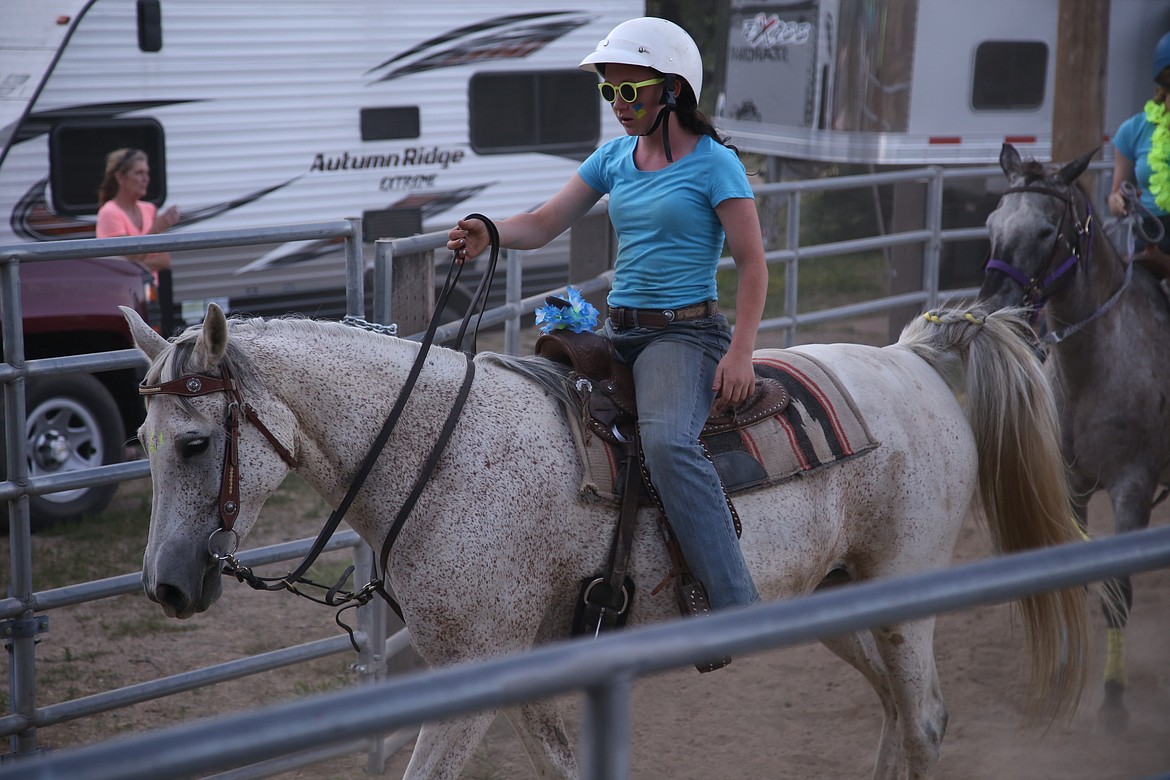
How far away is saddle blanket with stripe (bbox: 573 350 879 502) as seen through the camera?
9.28 feet

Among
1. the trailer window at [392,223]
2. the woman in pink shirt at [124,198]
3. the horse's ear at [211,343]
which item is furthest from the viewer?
the trailer window at [392,223]

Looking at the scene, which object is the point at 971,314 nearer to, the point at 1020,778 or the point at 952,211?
the point at 1020,778

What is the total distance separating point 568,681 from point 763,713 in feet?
11.9

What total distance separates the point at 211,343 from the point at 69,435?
4.68 metres

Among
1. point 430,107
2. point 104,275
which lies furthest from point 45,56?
point 430,107

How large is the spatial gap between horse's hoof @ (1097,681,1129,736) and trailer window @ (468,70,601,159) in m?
6.71

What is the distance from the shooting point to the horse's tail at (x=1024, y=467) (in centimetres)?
343

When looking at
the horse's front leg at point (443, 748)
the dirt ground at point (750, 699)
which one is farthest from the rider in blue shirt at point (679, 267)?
the dirt ground at point (750, 699)

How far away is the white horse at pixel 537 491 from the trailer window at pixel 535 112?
6.55m

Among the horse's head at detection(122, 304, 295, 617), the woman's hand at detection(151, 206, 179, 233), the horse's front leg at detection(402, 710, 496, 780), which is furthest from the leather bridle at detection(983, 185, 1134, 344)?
the woman's hand at detection(151, 206, 179, 233)

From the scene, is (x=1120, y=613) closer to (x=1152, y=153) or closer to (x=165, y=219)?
(x=1152, y=153)

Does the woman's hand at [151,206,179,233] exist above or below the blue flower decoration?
above

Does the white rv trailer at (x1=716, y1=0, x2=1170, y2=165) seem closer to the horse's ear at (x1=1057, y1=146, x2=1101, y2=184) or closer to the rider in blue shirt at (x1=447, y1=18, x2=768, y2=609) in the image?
the horse's ear at (x1=1057, y1=146, x2=1101, y2=184)

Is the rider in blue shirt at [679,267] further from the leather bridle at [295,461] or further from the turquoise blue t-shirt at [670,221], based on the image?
the leather bridle at [295,461]
